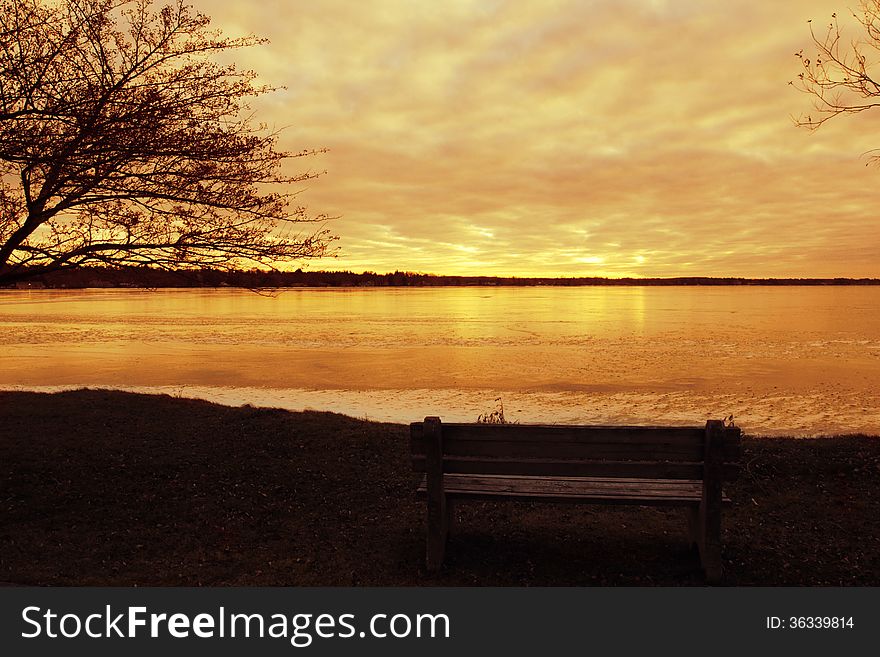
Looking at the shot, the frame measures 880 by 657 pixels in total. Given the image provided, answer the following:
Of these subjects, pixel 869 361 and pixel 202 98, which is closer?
pixel 202 98

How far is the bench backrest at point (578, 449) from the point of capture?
16.3 ft

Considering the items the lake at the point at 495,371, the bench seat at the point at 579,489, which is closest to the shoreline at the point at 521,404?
the lake at the point at 495,371

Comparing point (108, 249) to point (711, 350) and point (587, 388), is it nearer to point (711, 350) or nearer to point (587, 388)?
point (587, 388)

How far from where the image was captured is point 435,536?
18.0 ft

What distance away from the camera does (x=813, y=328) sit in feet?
140

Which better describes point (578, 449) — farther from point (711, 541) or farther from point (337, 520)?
point (337, 520)

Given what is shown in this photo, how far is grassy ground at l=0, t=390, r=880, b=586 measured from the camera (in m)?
5.45

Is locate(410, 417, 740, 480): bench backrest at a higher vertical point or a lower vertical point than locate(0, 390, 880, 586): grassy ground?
higher

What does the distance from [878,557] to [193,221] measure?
794 centimetres

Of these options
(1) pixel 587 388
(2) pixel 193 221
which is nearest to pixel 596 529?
(2) pixel 193 221

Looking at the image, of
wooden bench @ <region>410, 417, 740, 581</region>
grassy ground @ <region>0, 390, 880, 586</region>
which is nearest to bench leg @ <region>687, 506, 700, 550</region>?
wooden bench @ <region>410, 417, 740, 581</region>

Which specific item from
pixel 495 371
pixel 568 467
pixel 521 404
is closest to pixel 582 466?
pixel 568 467

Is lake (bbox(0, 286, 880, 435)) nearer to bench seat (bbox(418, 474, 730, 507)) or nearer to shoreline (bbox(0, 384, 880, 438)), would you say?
shoreline (bbox(0, 384, 880, 438))
